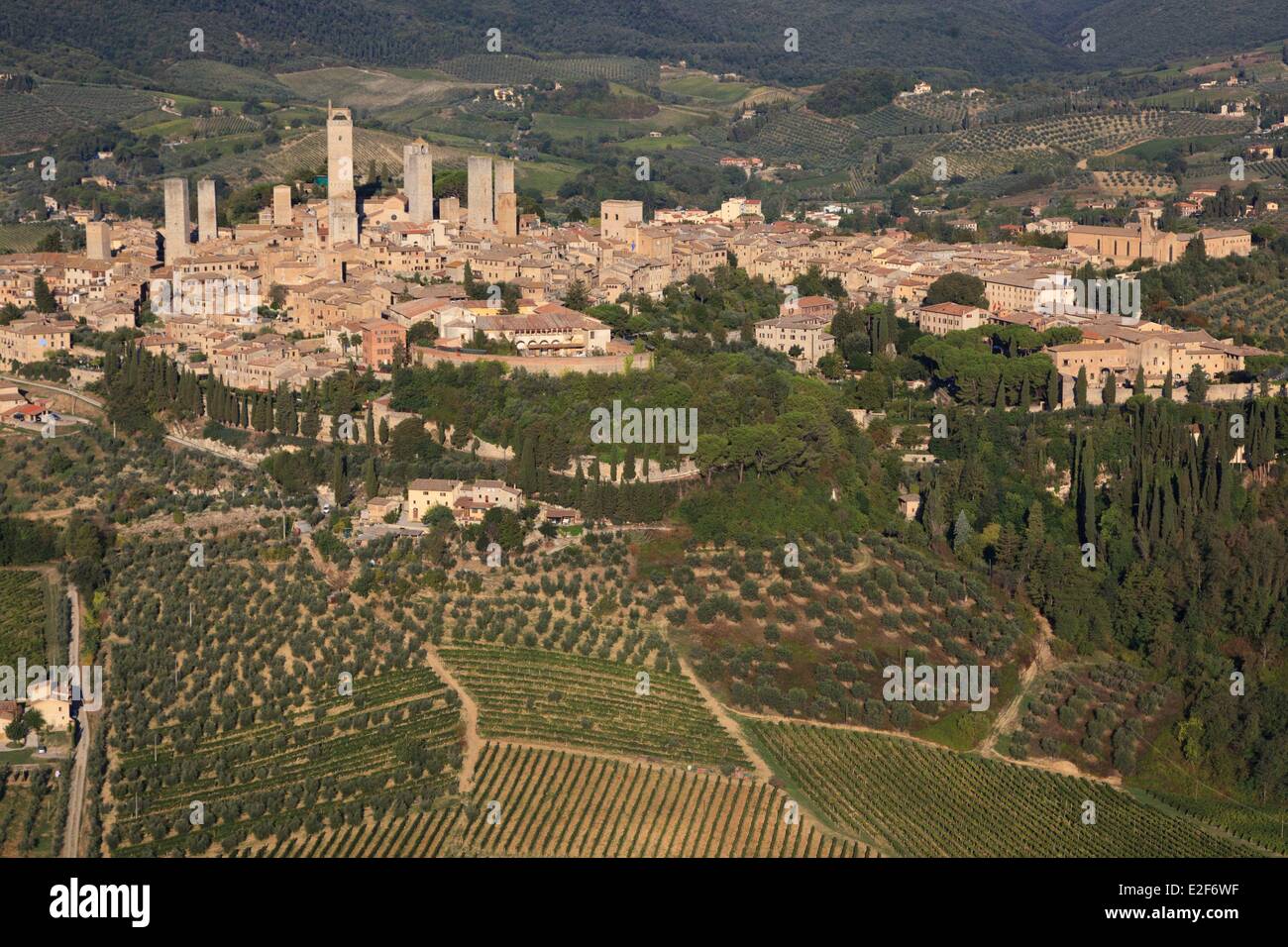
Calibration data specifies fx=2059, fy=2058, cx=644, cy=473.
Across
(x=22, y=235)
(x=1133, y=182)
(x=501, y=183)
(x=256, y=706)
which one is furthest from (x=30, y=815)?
(x=1133, y=182)

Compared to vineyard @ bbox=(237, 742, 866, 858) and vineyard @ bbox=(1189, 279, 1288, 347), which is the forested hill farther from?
vineyard @ bbox=(237, 742, 866, 858)

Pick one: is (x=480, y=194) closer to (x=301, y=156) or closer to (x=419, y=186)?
(x=419, y=186)

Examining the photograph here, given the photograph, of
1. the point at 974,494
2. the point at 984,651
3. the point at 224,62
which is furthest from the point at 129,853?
the point at 224,62

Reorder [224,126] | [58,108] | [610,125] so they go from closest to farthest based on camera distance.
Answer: [224,126]
[58,108]
[610,125]

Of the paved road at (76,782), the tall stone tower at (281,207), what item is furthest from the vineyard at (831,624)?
the tall stone tower at (281,207)

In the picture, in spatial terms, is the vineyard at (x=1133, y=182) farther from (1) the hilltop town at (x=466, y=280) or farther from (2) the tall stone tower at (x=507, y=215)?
(2) the tall stone tower at (x=507, y=215)

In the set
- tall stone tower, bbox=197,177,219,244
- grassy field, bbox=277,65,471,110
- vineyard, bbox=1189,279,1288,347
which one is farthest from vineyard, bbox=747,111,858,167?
tall stone tower, bbox=197,177,219,244
